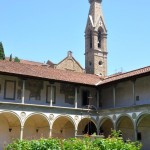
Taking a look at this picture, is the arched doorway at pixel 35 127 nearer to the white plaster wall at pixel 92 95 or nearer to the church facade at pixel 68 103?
the church facade at pixel 68 103

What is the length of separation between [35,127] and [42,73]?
4696 mm

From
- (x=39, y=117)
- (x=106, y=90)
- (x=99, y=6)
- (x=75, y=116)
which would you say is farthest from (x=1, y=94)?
(x=99, y=6)

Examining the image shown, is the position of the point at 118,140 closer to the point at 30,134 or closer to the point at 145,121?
the point at 145,121

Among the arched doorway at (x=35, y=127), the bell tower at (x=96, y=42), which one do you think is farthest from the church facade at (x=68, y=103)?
the bell tower at (x=96, y=42)

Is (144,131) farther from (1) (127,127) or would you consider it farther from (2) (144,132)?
(1) (127,127)

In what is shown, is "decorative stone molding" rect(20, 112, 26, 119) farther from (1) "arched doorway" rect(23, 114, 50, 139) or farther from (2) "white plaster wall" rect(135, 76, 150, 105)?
(2) "white plaster wall" rect(135, 76, 150, 105)

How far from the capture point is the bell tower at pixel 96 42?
2046 inches

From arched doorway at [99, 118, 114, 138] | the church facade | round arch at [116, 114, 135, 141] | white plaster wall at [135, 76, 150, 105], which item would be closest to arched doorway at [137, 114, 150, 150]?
the church facade

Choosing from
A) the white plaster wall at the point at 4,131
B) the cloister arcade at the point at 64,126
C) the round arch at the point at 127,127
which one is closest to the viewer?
the cloister arcade at the point at 64,126

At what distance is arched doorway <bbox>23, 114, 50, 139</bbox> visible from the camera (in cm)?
2486

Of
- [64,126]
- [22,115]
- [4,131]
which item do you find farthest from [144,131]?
[4,131]

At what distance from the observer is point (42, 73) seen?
81.9ft

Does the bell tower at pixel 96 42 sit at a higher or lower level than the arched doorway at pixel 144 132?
higher

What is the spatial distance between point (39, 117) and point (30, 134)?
1.94 m
